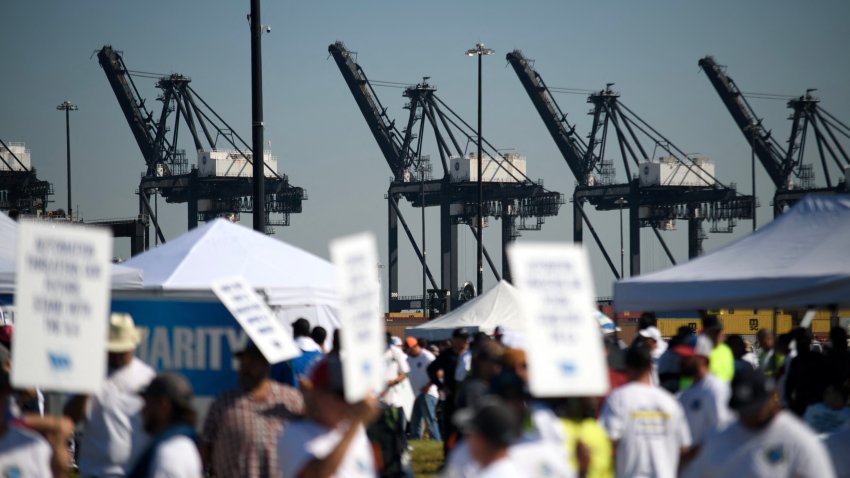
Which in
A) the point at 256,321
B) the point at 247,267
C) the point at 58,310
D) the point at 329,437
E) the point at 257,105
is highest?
the point at 257,105

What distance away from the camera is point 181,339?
1054cm

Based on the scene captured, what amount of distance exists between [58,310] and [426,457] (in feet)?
39.7

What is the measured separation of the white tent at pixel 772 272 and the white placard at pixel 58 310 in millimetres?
7488

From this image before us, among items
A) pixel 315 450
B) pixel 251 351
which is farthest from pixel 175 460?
pixel 251 351

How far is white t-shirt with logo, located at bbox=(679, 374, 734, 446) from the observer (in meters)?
8.24

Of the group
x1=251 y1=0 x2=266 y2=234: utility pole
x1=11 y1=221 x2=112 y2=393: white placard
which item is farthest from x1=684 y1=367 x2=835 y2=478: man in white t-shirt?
x1=251 y1=0 x2=266 y2=234: utility pole

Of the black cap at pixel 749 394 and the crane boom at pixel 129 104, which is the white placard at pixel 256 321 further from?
the crane boom at pixel 129 104

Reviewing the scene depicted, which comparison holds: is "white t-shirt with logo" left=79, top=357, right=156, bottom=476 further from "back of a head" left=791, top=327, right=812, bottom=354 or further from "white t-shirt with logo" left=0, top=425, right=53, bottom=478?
"back of a head" left=791, top=327, right=812, bottom=354

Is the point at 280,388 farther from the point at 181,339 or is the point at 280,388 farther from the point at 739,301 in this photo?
the point at 739,301

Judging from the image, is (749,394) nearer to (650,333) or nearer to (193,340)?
(193,340)

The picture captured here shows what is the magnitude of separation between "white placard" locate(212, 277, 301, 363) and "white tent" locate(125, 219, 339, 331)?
4610 millimetres

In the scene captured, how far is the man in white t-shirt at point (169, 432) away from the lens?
5.31 m

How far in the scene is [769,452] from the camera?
226 inches

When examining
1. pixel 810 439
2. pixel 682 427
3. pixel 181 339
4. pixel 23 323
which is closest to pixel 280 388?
pixel 23 323
